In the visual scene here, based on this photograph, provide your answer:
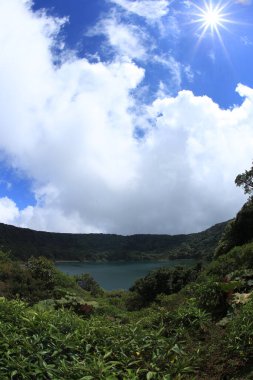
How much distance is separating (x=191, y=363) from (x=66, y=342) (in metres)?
1.80

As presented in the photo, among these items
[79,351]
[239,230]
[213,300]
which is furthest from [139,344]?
[239,230]

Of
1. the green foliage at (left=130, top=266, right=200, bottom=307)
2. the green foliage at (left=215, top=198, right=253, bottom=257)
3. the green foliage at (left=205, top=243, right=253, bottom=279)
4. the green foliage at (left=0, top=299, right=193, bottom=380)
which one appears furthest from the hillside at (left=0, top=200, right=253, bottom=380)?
the green foliage at (left=130, top=266, right=200, bottom=307)

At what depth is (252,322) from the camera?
6.20 meters

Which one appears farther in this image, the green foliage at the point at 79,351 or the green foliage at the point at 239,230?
the green foliage at the point at 239,230

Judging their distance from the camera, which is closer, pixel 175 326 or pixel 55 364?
pixel 55 364

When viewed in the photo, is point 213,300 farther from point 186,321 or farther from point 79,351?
point 79,351

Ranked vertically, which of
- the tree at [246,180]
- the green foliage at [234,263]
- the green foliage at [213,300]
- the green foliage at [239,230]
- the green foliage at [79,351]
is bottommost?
the green foliage at [79,351]

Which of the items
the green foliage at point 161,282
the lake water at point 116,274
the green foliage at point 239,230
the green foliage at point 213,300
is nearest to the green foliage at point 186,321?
the green foliage at point 213,300

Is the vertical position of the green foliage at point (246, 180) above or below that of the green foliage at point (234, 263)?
above

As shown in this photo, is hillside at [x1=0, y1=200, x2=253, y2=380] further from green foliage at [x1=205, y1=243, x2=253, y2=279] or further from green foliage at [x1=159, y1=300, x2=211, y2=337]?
green foliage at [x1=205, y1=243, x2=253, y2=279]

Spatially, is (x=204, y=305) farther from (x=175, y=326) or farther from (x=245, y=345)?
(x=245, y=345)

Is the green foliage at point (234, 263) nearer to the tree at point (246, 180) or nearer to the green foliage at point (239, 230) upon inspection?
the green foliage at point (239, 230)

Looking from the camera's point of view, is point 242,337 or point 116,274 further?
point 116,274

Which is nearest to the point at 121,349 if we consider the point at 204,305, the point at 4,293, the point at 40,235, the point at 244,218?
the point at 204,305
